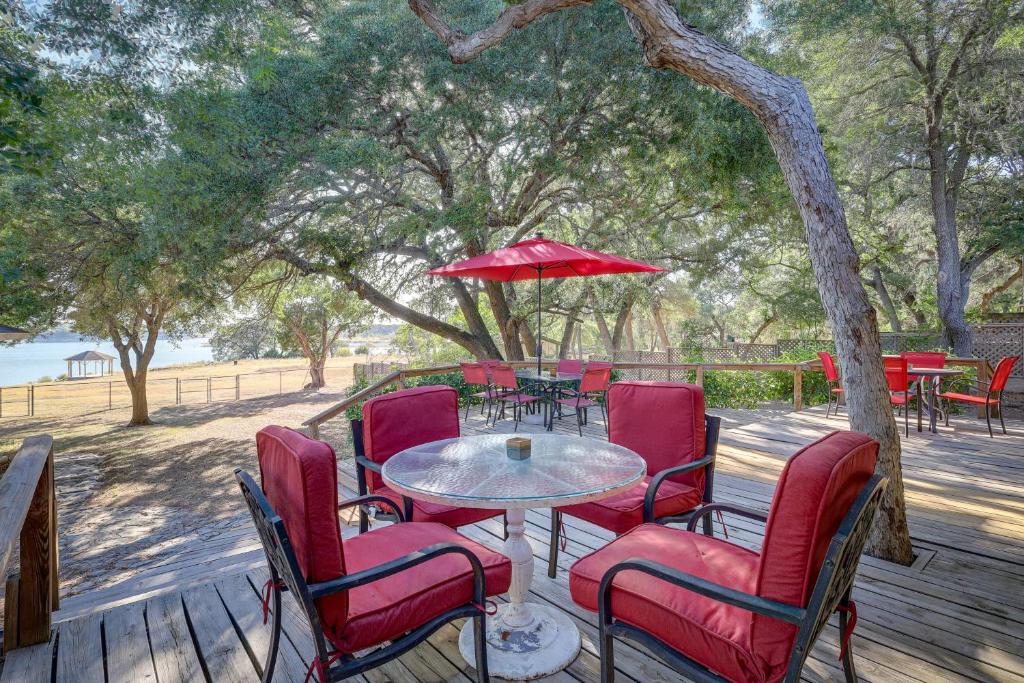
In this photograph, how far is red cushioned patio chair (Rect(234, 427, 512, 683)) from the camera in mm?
1426

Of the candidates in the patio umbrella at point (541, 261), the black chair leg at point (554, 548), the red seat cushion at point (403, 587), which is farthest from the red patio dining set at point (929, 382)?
the red seat cushion at point (403, 587)

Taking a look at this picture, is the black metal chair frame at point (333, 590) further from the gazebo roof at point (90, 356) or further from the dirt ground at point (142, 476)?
the gazebo roof at point (90, 356)

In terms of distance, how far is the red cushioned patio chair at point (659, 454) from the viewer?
239 centimetres

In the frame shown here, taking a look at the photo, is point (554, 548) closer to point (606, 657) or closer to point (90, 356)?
point (606, 657)

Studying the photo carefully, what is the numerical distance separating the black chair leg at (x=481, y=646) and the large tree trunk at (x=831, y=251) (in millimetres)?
2256

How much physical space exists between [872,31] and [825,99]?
2462mm

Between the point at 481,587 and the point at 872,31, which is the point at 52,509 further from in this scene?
the point at 872,31

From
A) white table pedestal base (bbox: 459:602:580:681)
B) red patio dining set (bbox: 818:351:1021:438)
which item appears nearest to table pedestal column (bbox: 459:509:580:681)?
white table pedestal base (bbox: 459:602:580:681)

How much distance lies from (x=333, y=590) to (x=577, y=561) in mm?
854

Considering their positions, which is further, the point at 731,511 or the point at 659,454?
the point at 659,454

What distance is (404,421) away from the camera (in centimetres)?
287

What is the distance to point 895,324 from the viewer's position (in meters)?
15.4

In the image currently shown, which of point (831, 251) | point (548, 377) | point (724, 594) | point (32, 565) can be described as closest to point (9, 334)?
point (32, 565)

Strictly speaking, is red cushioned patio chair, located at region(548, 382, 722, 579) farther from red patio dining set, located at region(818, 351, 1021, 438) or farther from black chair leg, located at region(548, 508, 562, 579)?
red patio dining set, located at region(818, 351, 1021, 438)
